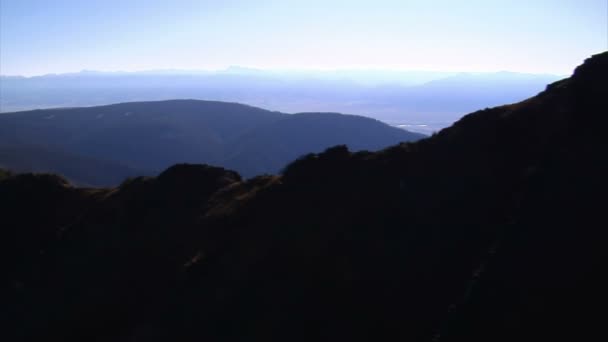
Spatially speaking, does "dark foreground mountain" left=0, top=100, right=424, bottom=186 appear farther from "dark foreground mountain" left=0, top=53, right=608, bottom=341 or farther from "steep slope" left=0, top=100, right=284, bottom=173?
"dark foreground mountain" left=0, top=53, right=608, bottom=341

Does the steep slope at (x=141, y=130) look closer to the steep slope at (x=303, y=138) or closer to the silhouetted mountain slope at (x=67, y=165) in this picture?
the silhouetted mountain slope at (x=67, y=165)

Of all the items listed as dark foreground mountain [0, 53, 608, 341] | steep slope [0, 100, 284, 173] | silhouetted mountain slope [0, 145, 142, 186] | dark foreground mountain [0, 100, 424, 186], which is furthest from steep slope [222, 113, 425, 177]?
dark foreground mountain [0, 53, 608, 341]

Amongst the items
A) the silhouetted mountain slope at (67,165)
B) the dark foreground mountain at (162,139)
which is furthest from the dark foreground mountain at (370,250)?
the dark foreground mountain at (162,139)

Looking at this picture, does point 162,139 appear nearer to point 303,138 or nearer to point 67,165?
point 67,165

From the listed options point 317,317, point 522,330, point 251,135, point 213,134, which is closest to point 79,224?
point 317,317

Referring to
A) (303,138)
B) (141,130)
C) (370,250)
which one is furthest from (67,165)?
(370,250)
